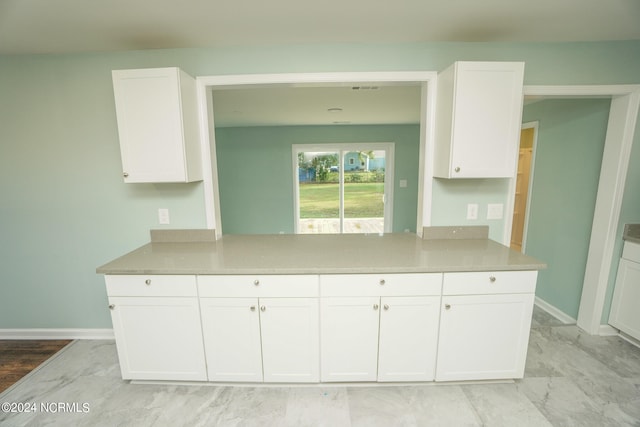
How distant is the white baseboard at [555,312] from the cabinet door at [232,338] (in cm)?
283

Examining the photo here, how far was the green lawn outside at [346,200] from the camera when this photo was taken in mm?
5562

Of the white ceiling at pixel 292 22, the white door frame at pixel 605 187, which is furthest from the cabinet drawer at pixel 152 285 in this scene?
the white door frame at pixel 605 187

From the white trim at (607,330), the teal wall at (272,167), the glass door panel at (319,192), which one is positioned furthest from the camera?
the glass door panel at (319,192)

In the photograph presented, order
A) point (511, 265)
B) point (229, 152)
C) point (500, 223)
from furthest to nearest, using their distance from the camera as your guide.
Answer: point (229, 152), point (500, 223), point (511, 265)

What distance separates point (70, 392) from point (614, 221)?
4188 millimetres

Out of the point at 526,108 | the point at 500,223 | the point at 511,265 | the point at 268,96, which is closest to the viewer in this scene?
the point at 511,265

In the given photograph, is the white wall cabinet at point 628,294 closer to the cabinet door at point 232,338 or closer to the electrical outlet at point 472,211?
the electrical outlet at point 472,211

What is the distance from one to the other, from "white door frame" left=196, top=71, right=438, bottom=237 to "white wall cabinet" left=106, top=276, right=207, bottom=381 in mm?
668

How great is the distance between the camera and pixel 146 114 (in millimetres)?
1702

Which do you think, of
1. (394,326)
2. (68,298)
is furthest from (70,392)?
(394,326)

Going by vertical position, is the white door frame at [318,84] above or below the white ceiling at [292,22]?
below

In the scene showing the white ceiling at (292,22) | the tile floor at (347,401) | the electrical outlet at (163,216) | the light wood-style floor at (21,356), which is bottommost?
the light wood-style floor at (21,356)

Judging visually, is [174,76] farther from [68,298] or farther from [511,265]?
[511,265]

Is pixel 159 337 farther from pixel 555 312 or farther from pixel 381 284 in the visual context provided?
pixel 555 312
